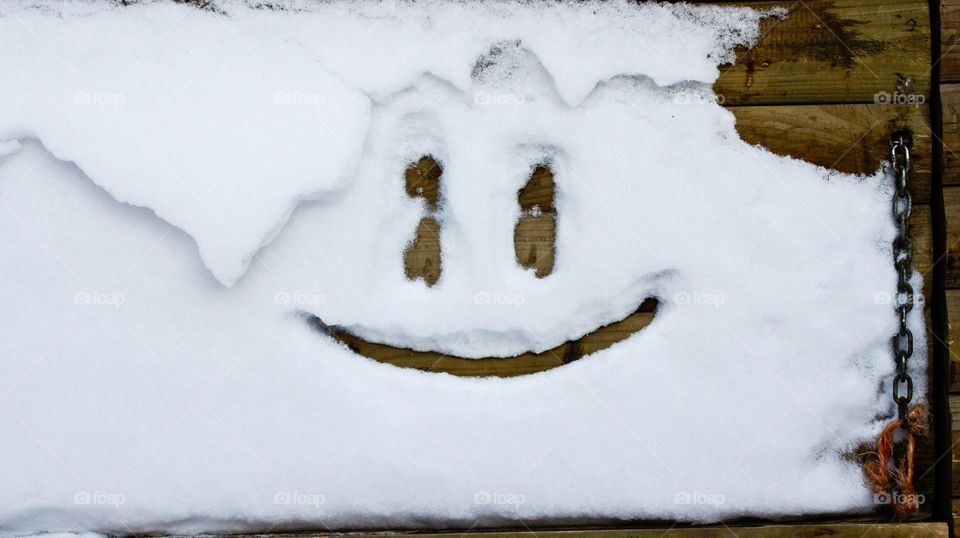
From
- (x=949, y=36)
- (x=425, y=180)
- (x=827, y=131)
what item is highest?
(x=949, y=36)

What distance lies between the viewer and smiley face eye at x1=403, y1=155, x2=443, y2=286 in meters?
1.93

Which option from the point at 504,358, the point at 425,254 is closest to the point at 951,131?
the point at 504,358

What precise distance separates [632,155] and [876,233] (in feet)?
2.33

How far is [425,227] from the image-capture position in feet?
6.34

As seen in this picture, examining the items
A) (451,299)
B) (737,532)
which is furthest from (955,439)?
(451,299)

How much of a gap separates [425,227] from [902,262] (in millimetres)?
1313

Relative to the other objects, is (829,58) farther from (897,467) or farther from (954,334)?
(897,467)

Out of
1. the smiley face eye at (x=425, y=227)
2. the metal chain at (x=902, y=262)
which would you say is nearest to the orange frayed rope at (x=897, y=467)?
the metal chain at (x=902, y=262)

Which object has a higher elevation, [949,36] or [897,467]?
[949,36]

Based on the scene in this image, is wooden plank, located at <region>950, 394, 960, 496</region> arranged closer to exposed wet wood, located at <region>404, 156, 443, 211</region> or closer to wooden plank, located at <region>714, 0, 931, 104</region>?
wooden plank, located at <region>714, 0, 931, 104</region>

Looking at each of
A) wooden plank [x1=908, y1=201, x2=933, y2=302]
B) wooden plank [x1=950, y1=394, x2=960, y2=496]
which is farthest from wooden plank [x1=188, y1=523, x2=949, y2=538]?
wooden plank [x1=908, y1=201, x2=933, y2=302]

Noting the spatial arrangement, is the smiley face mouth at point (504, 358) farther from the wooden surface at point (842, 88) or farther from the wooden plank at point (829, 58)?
the wooden plank at point (829, 58)

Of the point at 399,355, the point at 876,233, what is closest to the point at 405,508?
the point at 399,355

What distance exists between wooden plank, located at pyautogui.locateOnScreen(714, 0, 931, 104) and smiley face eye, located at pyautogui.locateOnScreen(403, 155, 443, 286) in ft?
2.70
